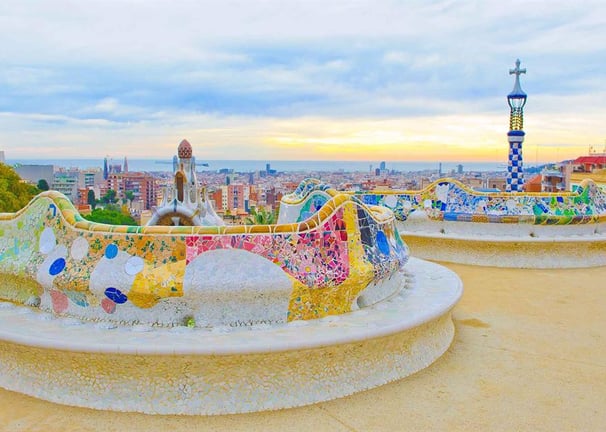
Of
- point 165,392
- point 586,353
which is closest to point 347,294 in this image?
point 165,392

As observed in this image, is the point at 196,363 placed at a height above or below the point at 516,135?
below

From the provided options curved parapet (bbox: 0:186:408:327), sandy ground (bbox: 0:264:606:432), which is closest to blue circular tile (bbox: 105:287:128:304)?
curved parapet (bbox: 0:186:408:327)

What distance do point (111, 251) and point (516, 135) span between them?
43.5 feet

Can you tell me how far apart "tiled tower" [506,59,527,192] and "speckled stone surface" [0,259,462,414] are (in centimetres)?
1172

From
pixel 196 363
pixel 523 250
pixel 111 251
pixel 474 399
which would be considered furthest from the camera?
pixel 523 250

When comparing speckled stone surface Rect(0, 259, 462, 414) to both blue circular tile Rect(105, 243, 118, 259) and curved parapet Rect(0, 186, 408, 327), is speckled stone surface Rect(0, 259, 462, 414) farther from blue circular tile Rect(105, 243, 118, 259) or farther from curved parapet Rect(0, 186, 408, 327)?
blue circular tile Rect(105, 243, 118, 259)

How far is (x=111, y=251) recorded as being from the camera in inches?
214

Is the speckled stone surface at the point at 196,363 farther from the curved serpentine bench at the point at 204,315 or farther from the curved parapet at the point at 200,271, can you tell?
the curved parapet at the point at 200,271

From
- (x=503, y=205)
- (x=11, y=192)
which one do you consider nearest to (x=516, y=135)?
(x=503, y=205)

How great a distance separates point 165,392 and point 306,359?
115 centimetres

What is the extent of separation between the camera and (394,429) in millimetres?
4547

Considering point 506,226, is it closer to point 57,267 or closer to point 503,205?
point 503,205

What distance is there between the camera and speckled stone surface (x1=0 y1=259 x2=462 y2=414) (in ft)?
15.4

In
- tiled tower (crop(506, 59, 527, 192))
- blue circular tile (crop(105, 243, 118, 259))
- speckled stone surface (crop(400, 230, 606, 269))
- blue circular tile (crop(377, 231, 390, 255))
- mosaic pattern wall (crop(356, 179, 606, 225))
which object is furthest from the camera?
tiled tower (crop(506, 59, 527, 192))
